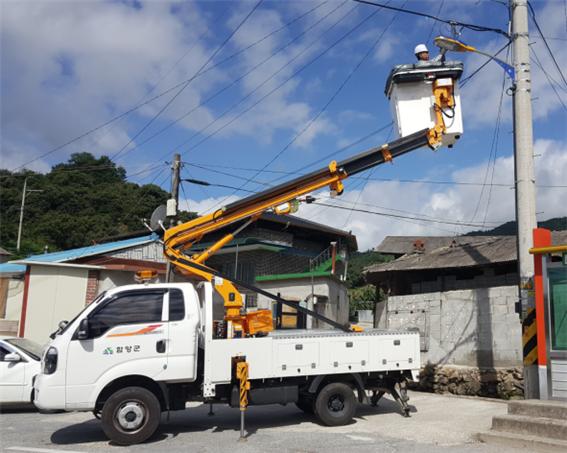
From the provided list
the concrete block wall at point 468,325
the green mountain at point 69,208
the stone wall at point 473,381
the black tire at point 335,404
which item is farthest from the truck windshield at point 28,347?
the green mountain at point 69,208

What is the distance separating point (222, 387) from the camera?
328 inches

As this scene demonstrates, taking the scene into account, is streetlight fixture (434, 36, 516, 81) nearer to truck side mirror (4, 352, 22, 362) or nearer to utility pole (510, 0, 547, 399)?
utility pole (510, 0, 547, 399)

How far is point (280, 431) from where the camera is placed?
333 inches

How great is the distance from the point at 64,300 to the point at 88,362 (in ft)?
30.6

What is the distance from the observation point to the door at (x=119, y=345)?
757cm

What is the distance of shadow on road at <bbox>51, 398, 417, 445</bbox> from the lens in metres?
8.12

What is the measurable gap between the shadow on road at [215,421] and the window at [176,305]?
180 cm

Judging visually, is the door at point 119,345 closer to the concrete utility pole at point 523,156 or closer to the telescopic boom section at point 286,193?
the telescopic boom section at point 286,193

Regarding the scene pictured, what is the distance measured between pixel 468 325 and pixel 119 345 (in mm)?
8146

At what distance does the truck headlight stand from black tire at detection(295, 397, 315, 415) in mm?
3989

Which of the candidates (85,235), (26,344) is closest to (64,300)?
(26,344)

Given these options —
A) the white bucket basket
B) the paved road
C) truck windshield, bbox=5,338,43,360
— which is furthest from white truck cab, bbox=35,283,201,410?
the white bucket basket

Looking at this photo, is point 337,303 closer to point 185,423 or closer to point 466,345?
point 466,345

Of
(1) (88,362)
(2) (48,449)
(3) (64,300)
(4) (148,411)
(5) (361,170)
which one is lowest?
(2) (48,449)
